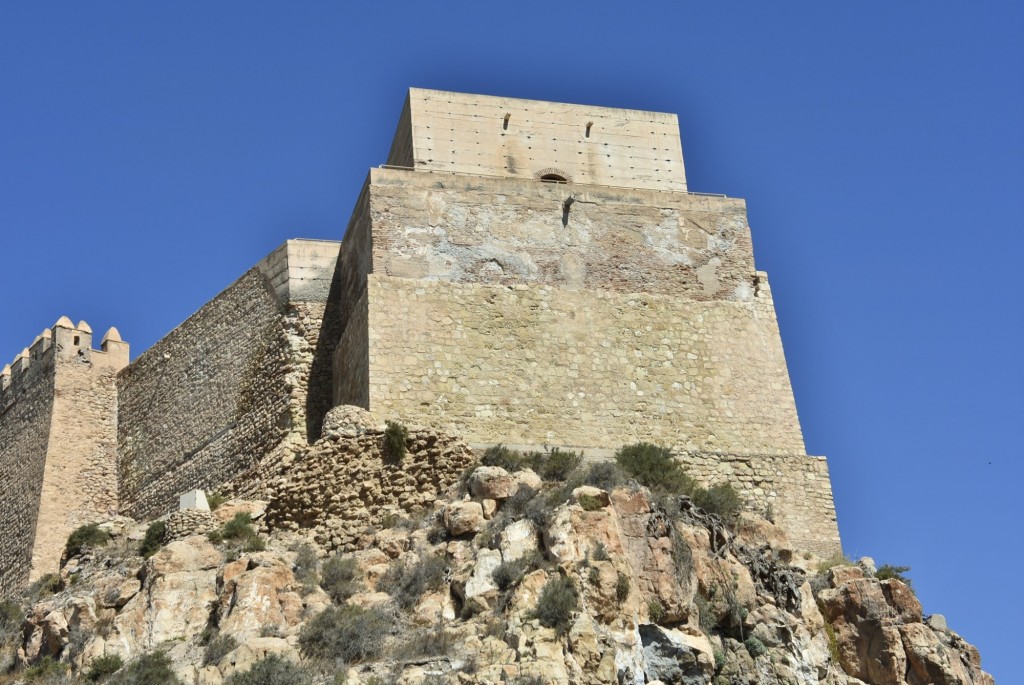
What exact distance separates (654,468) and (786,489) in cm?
223

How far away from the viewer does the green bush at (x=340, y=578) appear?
18.1 meters

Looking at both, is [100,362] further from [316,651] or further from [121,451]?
[316,651]

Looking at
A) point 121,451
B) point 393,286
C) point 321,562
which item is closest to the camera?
point 321,562

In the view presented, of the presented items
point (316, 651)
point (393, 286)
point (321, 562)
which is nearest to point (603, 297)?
point (393, 286)

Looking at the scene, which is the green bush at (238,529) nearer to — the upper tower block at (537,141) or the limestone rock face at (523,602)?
the limestone rock face at (523,602)

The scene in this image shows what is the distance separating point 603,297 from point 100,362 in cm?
880

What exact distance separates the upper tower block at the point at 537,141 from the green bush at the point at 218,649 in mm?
8391

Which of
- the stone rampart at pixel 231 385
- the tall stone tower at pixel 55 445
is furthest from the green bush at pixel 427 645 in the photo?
the tall stone tower at pixel 55 445

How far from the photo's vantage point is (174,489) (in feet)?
80.0

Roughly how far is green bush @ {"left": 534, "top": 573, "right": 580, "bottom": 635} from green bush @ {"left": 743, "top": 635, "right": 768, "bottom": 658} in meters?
2.46

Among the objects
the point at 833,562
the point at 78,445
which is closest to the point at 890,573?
the point at 833,562

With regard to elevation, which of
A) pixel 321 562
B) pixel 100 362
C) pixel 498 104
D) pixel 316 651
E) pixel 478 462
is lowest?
pixel 316 651

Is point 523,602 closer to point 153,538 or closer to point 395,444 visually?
point 395,444

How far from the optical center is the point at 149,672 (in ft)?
Result: 54.6
